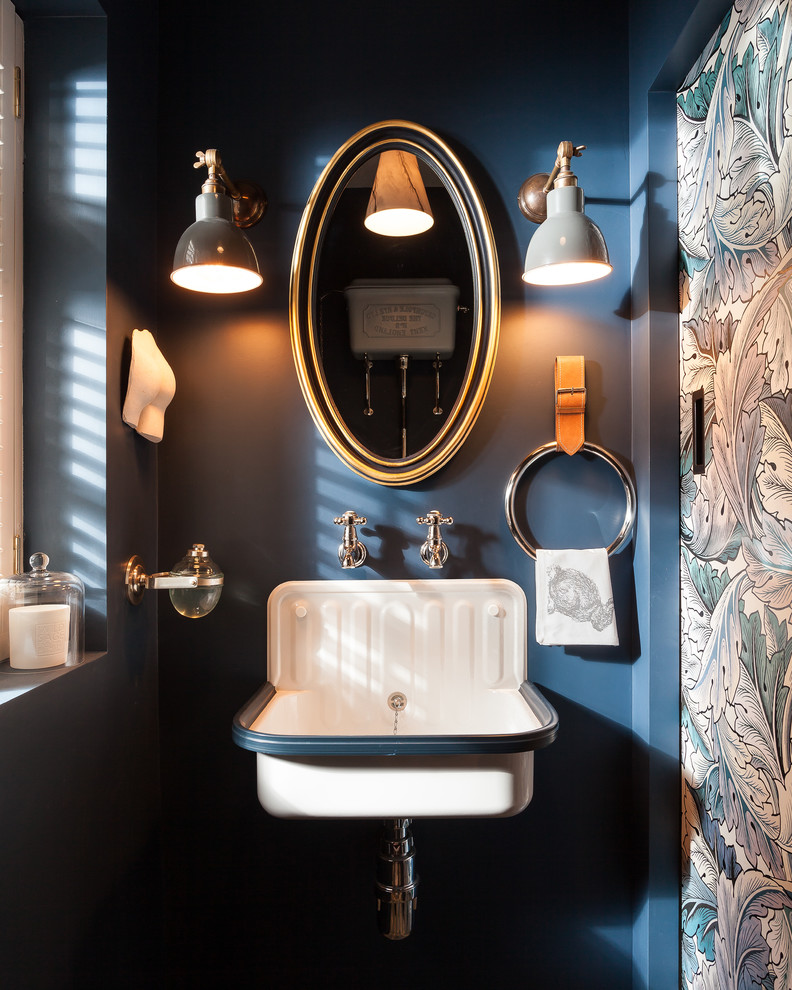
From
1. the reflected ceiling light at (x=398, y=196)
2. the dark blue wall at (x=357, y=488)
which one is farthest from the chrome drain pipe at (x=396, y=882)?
the reflected ceiling light at (x=398, y=196)

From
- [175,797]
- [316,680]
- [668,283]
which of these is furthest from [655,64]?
[175,797]

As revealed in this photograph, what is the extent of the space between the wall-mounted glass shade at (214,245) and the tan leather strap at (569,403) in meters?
0.67

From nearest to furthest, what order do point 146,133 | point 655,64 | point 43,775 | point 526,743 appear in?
point 43,775 → point 526,743 → point 655,64 → point 146,133

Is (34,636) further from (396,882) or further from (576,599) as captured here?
(576,599)

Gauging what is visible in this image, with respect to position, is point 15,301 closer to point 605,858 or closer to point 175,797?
point 175,797

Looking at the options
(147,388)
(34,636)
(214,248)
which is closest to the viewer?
(34,636)

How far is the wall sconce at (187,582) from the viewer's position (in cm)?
129

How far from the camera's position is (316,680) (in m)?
1.43

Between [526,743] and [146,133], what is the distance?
146cm

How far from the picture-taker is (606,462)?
1435 mm

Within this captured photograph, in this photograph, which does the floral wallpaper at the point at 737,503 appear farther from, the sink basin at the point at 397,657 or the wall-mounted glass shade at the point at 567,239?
the sink basin at the point at 397,657

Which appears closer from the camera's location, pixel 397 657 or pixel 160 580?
pixel 160 580

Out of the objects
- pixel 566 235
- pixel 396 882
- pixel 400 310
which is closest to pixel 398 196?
pixel 400 310

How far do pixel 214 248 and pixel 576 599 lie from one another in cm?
101
